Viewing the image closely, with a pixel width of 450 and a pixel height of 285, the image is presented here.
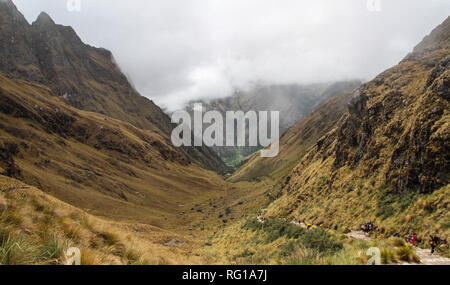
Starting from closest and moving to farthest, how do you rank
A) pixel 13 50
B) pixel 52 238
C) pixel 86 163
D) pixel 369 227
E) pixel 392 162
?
pixel 52 238 → pixel 369 227 → pixel 392 162 → pixel 86 163 → pixel 13 50

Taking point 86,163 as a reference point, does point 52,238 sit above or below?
below

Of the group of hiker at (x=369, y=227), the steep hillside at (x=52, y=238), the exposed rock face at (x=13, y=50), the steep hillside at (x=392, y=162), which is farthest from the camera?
the exposed rock face at (x=13, y=50)

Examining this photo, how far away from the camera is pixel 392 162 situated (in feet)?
75.8

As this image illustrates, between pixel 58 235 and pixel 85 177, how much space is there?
8107cm

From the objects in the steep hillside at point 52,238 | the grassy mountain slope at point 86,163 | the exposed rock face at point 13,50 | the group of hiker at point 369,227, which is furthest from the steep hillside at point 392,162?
the exposed rock face at point 13,50

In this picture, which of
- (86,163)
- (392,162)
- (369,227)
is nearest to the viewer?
(369,227)

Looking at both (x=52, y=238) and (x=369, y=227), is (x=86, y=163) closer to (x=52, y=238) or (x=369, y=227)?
(x=369, y=227)

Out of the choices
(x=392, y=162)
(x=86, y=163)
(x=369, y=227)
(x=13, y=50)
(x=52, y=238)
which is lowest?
(x=369, y=227)

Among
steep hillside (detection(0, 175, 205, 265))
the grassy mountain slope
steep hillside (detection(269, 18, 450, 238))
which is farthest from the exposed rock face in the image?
steep hillside (detection(0, 175, 205, 265))

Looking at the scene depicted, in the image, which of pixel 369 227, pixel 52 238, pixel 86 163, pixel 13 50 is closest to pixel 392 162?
pixel 369 227

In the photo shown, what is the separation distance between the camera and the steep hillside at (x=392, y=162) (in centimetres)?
1703

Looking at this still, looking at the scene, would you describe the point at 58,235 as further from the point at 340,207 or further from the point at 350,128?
the point at 350,128

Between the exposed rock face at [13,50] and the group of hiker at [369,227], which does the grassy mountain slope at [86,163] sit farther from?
the exposed rock face at [13,50]

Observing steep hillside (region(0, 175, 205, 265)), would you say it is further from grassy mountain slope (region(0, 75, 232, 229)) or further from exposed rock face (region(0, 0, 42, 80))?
exposed rock face (region(0, 0, 42, 80))
